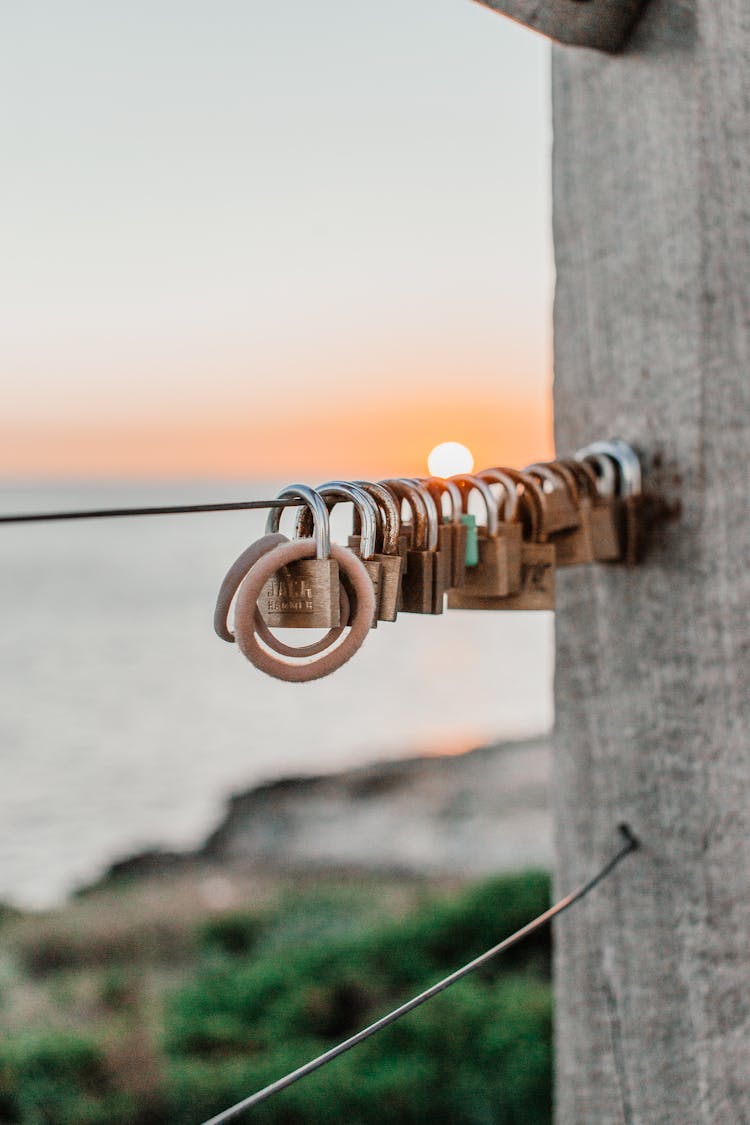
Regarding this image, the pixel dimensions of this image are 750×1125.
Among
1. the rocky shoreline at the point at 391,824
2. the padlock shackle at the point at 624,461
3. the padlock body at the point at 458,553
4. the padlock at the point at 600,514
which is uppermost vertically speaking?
the padlock shackle at the point at 624,461

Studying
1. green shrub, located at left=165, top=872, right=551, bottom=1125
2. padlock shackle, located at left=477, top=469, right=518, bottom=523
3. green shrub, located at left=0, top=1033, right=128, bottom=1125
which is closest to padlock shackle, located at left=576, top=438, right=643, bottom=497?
padlock shackle, located at left=477, top=469, right=518, bottom=523

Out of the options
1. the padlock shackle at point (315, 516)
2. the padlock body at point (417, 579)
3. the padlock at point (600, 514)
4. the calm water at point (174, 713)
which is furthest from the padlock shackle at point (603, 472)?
the calm water at point (174, 713)

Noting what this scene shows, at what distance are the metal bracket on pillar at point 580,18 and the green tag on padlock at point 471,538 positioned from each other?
407mm

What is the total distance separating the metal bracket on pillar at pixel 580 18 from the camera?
2.50 ft

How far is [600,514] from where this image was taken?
32.8 inches

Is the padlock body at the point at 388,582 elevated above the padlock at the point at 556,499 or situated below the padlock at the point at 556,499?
below

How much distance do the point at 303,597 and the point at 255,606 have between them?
0.12 ft

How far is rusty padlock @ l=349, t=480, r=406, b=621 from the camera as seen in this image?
67cm

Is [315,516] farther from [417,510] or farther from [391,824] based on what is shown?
[391,824]

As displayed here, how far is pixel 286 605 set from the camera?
0.64m

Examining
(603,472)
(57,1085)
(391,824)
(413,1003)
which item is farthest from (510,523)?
(391,824)

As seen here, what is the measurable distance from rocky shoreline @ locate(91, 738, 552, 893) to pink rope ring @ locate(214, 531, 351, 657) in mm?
8670

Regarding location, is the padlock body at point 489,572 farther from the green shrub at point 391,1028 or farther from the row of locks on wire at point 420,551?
the green shrub at point 391,1028

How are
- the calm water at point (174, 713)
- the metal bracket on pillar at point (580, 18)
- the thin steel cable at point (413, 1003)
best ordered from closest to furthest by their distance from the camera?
the thin steel cable at point (413, 1003), the metal bracket on pillar at point (580, 18), the calm water at point (174, 713)
